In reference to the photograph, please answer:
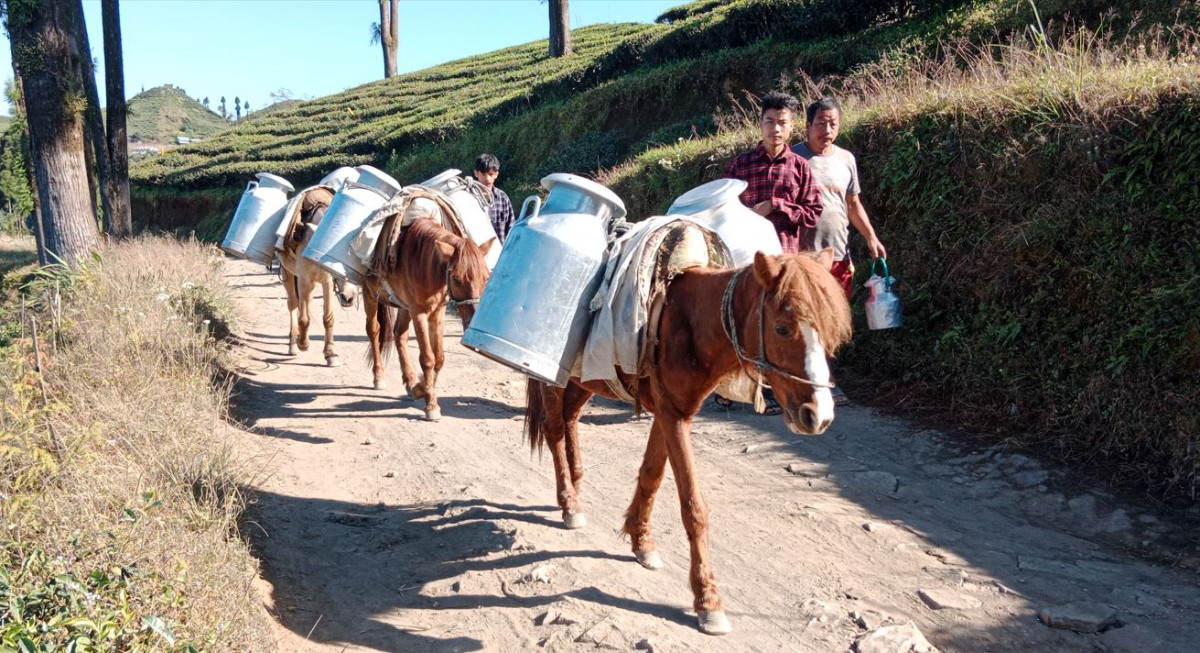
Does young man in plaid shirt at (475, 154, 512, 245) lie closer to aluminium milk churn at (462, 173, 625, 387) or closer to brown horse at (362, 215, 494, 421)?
brown horse at (362, 215, 494, 421)

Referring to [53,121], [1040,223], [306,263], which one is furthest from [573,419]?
[53,121]

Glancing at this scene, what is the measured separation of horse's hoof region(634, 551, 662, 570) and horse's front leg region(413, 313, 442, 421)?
3.13 meters

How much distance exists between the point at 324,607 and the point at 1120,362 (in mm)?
4828

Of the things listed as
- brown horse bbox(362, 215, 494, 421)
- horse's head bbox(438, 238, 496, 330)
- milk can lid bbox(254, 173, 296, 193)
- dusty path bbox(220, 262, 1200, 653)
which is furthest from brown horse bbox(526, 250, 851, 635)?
milk can lid bbox(254, 173, 296, 193)

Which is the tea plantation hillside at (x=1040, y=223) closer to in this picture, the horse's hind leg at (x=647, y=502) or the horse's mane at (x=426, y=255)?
the horse's hind leg at (x=647, y=502)

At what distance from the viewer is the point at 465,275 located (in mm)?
6359

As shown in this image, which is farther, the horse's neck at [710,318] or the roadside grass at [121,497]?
the horse's neck at [710,318]

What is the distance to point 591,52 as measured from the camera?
2791cm

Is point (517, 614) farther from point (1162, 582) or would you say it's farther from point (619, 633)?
point (1162, 582)

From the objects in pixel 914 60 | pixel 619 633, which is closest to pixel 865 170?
pixel 914 60

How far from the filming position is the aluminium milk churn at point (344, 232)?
6.91m

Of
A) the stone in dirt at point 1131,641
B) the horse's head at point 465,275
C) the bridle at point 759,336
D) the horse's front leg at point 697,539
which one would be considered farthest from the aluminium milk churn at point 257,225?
the stone in dirt at point 1131,641

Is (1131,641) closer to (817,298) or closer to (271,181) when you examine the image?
(817,298)

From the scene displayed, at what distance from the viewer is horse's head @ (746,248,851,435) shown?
2.99 m
